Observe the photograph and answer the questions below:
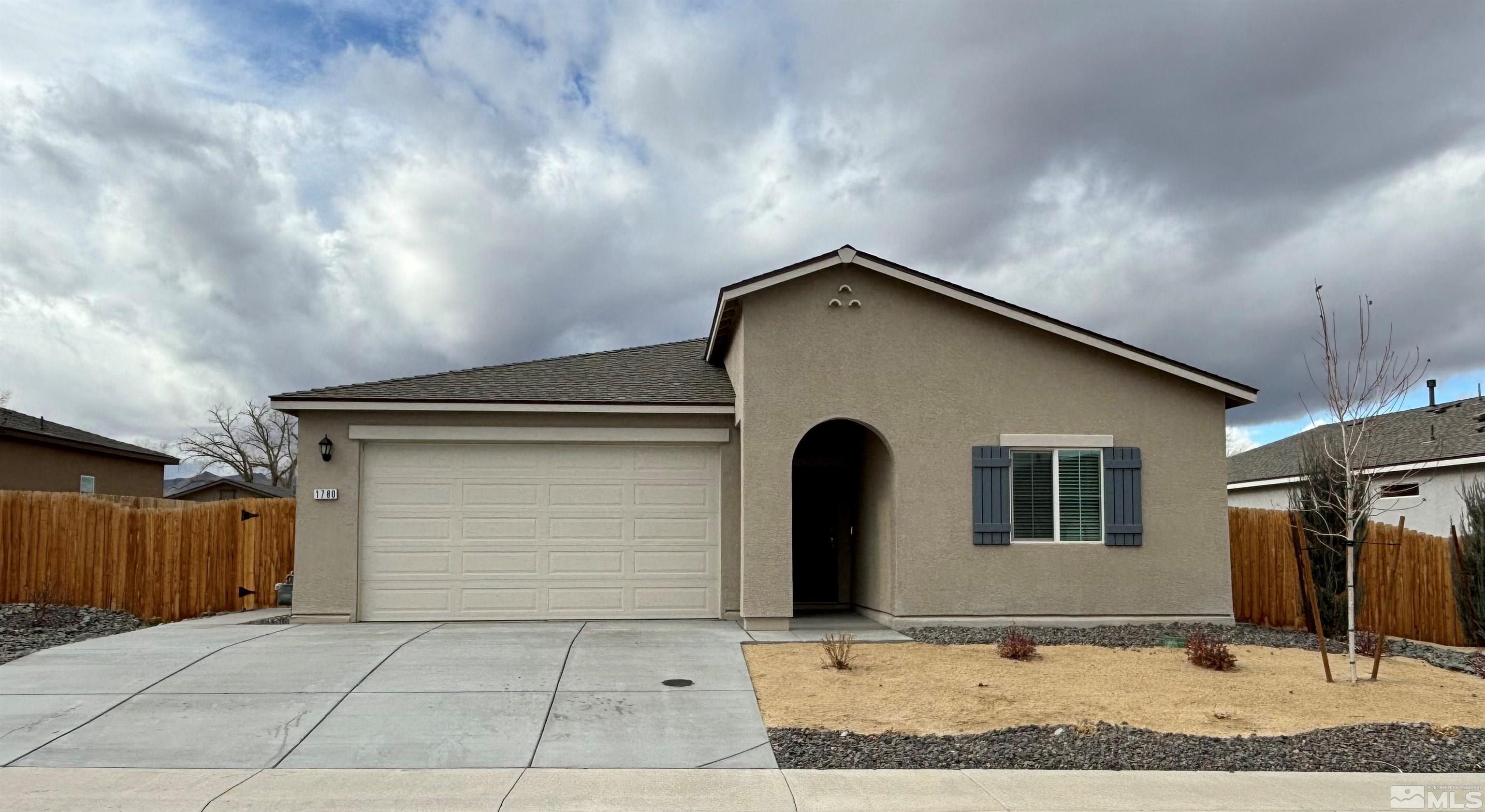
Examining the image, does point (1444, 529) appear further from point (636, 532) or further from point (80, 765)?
point (80, 765)

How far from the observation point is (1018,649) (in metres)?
11.0

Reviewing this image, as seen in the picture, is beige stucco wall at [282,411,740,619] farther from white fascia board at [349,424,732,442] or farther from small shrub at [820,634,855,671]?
small shrub at [820,634,855,671]

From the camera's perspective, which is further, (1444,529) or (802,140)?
(1444,529)

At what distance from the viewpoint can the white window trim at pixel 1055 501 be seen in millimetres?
13211

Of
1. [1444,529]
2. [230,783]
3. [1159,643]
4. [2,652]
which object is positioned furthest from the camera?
[1444,529]

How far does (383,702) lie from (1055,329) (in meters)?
9.27

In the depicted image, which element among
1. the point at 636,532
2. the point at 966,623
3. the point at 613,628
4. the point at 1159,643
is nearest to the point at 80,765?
the point at 613,628

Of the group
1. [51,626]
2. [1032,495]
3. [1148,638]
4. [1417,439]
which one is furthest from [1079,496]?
[51,626]

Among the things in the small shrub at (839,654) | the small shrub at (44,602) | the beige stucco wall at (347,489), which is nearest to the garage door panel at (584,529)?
the beige stucco wall at (347,489)

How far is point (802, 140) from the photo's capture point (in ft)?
49.2

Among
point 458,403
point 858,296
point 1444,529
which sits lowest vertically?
point 1444,529

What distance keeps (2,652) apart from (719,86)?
35.5 ft

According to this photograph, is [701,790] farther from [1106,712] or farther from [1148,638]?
[1148,638]

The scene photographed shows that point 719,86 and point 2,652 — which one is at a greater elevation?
point 719,86
